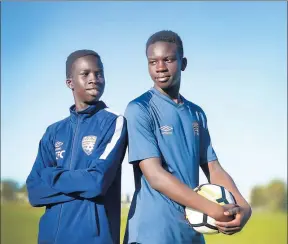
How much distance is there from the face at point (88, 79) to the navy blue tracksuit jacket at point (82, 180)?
0.10 m

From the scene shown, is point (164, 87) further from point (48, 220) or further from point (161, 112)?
point (48, 220)

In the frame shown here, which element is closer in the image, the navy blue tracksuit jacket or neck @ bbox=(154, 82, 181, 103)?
the navy blue tracksuit jacket

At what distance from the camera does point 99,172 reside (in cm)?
319

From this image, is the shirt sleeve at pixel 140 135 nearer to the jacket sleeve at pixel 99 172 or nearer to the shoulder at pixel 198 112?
the jacket sleeve at pixel 99 172

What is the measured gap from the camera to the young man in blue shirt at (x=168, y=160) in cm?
300

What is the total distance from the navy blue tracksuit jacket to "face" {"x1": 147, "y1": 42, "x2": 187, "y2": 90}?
399mm

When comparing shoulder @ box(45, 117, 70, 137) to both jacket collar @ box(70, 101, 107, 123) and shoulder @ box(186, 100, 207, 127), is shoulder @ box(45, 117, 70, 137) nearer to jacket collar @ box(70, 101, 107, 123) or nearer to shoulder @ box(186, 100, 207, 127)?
jacket collar @ box(70, 101, 107, 123)

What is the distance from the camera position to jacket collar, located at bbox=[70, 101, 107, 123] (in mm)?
3535

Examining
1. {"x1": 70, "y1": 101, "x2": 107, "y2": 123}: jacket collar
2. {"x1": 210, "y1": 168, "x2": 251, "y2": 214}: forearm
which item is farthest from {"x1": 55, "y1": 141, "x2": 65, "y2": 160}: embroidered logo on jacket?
{"x1": 210, "y1": 168, "x2": 251, "y2": 214}: forearm

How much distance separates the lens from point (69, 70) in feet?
12.0

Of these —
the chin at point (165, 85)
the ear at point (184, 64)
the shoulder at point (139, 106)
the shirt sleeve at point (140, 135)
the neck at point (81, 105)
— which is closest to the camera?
the shirt sleeve at point (140, 135)

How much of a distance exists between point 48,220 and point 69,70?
1155 mm

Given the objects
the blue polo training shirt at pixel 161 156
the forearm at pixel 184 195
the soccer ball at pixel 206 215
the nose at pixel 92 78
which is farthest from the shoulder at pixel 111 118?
the soccer ball at pixel 206 215

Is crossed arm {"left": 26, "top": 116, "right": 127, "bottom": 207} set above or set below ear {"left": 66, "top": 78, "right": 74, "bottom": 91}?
below
